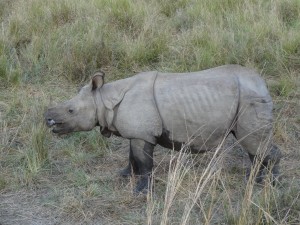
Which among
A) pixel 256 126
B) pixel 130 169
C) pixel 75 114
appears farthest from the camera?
pixel 130 169

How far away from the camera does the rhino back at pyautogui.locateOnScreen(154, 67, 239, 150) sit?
453cm

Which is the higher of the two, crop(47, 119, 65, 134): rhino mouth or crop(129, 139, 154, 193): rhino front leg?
crop(47, 119, 65, 134): rhino mouth

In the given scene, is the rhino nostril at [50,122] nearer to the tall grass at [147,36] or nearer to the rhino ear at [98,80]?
the rhino ear at [98,80]

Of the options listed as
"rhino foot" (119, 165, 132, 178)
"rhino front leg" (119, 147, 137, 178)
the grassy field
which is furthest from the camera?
"rhino foot" (119, 165, 132, 178)

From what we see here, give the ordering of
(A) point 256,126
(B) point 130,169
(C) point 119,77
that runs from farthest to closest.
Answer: (C) point 119,77
(B) point 130,169
(A) point 256,126

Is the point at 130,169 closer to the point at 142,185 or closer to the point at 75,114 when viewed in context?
Answer: the point at 142,185

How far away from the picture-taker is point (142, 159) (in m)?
4.61

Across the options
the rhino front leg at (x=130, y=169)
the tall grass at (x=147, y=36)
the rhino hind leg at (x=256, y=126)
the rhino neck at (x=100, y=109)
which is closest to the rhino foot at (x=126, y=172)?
the rhino front leg at (x=130, y=169)

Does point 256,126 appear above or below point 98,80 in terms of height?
below

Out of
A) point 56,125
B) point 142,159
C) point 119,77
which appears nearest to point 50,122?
point 56,125

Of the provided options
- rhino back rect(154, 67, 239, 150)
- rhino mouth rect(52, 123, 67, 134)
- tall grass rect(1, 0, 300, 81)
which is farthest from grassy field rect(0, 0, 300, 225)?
rhino mouth rect(52, 123, 67, 134)

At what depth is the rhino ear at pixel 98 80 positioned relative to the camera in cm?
468

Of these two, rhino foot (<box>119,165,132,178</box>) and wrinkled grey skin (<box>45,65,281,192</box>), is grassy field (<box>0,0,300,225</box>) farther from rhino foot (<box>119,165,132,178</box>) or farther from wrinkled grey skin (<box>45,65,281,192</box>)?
wrinkled grey skin (<box>45,65,281,192</box>)

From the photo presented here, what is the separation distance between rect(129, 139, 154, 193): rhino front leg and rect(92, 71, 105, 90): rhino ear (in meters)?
0.51
